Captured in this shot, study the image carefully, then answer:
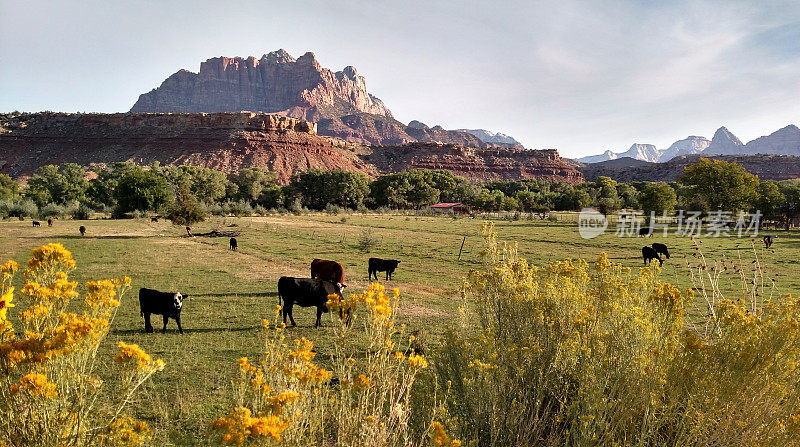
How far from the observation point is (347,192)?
257 feet

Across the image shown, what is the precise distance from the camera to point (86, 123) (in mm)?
119562

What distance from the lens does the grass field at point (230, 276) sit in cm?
672

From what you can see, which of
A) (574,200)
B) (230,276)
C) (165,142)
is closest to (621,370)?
(230,276)

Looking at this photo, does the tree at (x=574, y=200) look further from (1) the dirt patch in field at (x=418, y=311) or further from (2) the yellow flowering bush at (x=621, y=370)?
(2) the yellow flowering bush at (x=621, y=370)

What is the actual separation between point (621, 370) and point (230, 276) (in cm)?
1592

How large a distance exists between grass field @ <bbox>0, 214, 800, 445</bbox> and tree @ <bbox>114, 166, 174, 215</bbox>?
786cm

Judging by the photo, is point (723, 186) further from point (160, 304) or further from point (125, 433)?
point (125, 433)

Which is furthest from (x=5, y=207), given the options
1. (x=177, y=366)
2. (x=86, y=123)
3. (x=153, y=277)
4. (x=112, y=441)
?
(x=86, y=123)

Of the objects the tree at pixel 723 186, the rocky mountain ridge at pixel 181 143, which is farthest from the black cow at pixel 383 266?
the rocky mountain ridge at pixel 181 143

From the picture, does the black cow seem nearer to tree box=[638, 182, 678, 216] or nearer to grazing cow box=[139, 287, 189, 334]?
grazing cow box=[139, 287, 189, 334]

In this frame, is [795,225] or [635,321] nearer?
[635,321]

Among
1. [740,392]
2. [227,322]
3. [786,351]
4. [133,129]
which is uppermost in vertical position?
[133,129]

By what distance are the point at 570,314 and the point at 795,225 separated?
68551 millimetres

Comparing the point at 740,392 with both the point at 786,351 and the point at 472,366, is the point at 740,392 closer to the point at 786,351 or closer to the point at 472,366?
the point at 786,351
